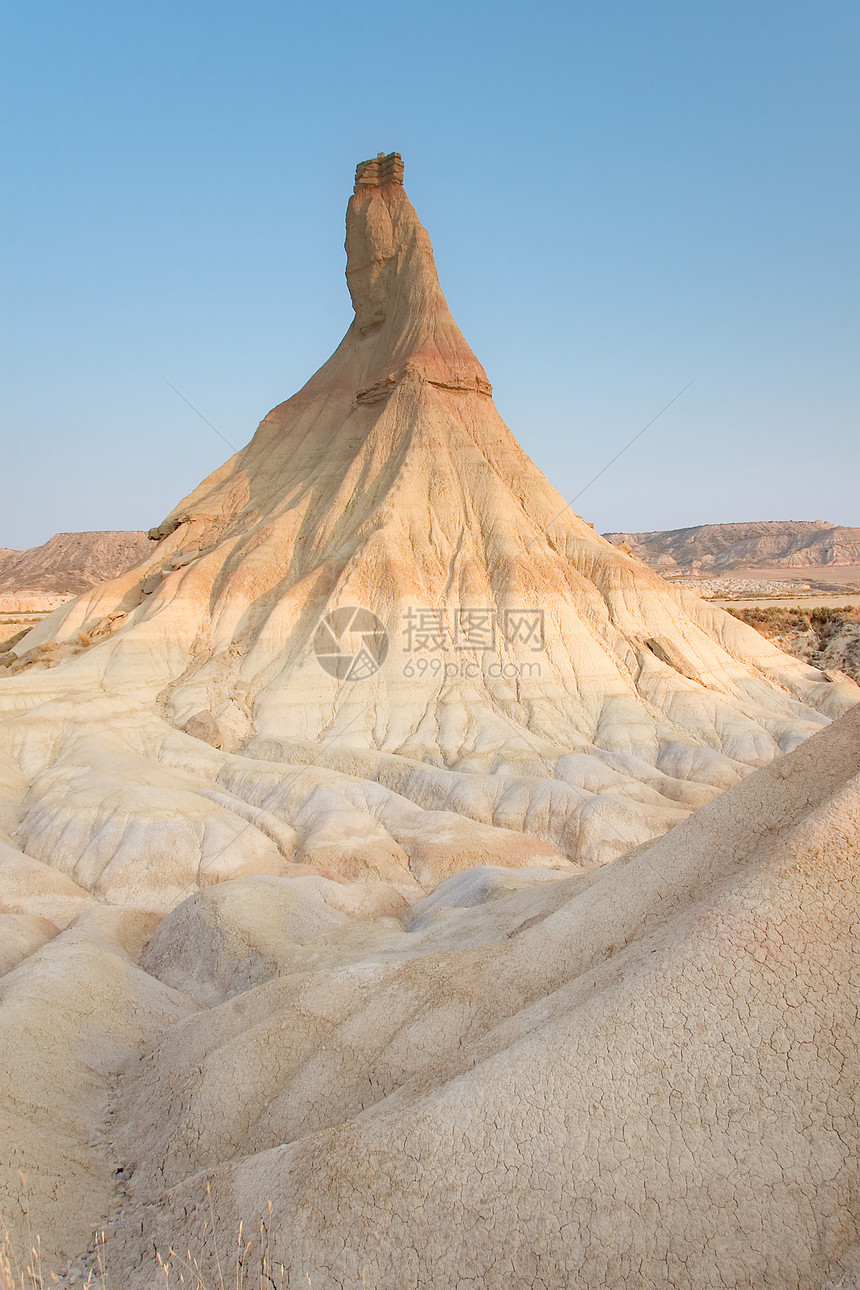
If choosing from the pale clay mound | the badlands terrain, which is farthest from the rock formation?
the badlands terrain

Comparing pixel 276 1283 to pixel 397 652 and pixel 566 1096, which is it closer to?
pixel 566 1096

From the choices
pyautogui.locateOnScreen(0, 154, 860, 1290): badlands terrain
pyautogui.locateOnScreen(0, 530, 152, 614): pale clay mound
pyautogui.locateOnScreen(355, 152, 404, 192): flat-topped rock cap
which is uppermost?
pyautogui.locateOnScreen(355, 152, 404, 192): flat-topped rock cap

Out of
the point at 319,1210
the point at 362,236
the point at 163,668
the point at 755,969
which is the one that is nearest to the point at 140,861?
the point at 163,668

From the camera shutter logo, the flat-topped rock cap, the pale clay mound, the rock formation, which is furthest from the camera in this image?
the rock formation

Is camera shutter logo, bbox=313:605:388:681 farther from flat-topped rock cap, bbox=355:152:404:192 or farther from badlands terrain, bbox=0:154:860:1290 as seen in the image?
flat-topped rock cap, bbox=355:152:404:192

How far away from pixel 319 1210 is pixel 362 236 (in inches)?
1819

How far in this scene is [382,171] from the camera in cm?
4278

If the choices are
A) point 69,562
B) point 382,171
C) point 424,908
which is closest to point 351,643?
point 424,908

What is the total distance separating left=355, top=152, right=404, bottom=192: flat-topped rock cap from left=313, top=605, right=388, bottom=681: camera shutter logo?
26452mm

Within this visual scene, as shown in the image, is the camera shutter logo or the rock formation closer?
the camera shutter logo

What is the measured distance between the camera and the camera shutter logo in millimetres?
31547

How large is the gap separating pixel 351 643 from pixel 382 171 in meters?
28.7

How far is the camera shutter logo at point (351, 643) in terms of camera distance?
31.5 m

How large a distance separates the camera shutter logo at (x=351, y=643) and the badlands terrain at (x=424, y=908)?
0.18m
